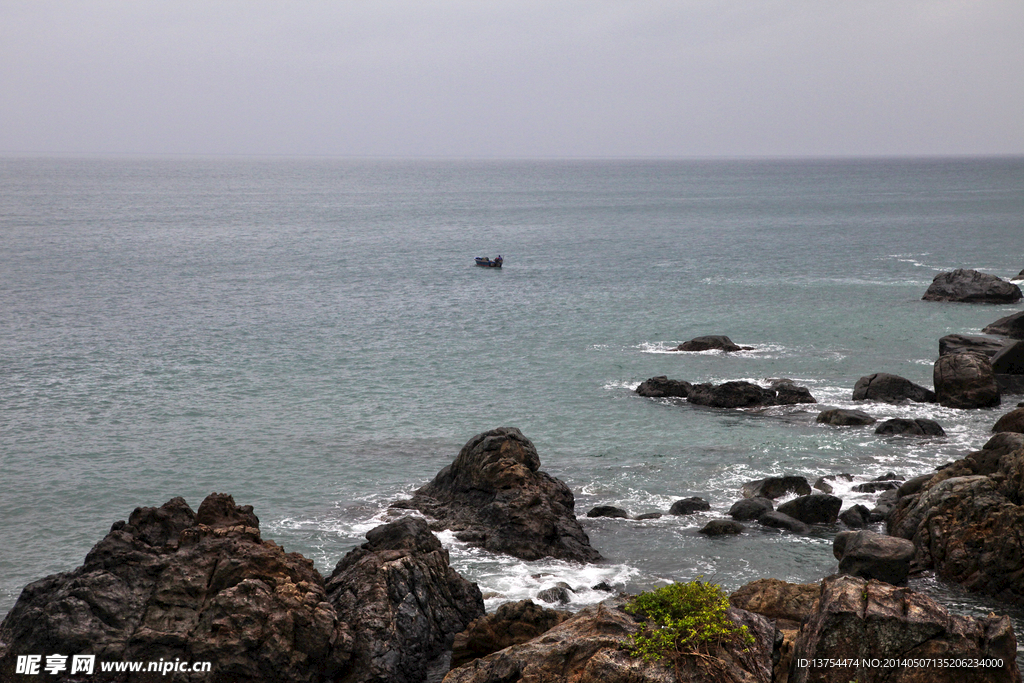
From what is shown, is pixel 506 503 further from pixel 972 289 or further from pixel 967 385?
pixel 972 289

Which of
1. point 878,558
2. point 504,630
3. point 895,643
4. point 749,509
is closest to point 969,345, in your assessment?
point 749,509

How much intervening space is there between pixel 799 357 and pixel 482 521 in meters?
34.3

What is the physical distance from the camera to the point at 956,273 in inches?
3155

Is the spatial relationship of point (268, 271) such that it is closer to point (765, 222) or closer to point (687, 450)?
point (687, 450)

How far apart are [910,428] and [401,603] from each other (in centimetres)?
3011

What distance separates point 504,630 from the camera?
69.8 feet

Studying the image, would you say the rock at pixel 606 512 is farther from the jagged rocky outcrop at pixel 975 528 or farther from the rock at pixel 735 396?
the rock at pixel 735 396

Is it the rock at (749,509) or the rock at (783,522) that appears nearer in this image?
the rock at (783,522)

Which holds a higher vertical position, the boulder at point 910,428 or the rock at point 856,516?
the boulder at point 910,428

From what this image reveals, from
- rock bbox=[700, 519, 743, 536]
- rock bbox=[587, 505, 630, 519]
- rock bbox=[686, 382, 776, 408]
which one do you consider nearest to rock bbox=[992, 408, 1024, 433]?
rock bbox=[686, 382, 776, 408]

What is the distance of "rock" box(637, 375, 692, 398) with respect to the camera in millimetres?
51250

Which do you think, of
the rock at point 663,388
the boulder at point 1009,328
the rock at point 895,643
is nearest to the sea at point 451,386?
the rock at point 663,388

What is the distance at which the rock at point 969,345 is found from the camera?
5438cm

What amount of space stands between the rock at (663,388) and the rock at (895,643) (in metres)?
33.8
